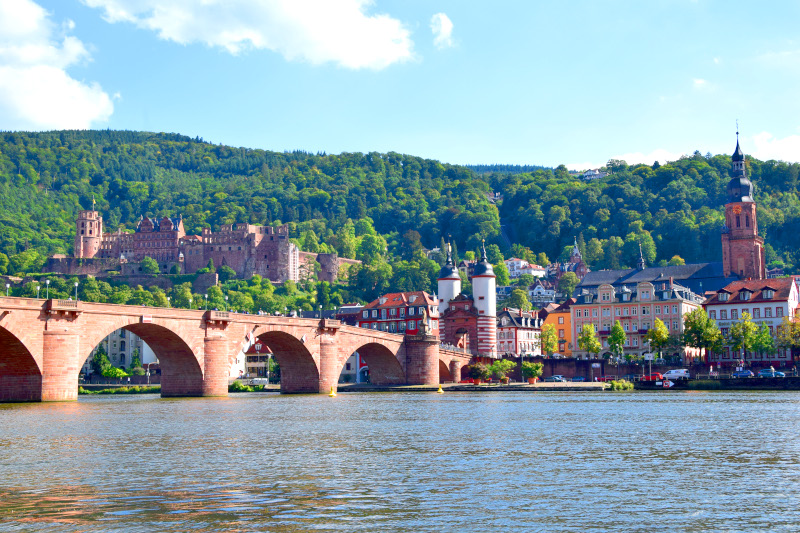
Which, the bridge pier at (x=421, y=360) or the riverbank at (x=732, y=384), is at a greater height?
the bridge pier at (x=421, y=360)

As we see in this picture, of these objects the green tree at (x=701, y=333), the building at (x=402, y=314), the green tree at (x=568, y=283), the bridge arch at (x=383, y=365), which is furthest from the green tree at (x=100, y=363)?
the green tree at (x=568, y=283)

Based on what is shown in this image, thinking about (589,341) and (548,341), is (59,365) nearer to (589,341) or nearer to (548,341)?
(589,341)

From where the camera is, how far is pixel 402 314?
4884 inches

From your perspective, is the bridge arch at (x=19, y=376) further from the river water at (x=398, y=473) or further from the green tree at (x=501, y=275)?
the green tree at (x=501, y=275)

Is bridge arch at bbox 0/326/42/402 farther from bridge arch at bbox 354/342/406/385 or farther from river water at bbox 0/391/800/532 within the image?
bridge arch at bbox 354/342/406/385

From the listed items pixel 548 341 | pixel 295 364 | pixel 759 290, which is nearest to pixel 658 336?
pixel 759 290

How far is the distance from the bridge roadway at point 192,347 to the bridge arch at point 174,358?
71 millimetres

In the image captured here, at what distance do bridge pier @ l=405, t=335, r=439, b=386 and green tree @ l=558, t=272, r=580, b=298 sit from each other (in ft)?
284

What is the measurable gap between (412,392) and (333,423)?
45.5 meters

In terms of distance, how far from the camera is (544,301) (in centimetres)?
19112

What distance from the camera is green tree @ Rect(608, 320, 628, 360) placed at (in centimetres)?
11069

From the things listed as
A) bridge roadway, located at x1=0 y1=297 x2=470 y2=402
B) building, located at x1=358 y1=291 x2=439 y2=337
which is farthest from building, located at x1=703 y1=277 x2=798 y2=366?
building, located at x1=358 y1=291 x2=439 y2=337

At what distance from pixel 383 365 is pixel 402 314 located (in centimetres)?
2410

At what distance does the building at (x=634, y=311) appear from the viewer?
376ft
